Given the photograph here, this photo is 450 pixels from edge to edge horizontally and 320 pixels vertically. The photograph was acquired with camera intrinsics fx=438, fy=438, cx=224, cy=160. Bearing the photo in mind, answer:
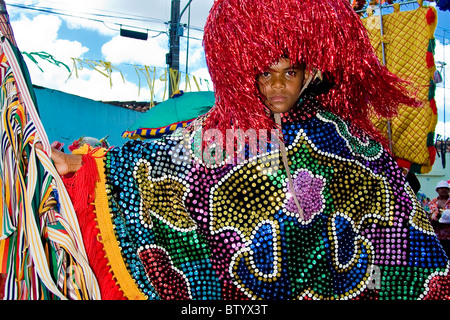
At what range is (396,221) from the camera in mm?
1676

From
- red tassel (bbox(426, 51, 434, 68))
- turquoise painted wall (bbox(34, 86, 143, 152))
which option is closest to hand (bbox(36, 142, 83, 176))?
red tassel (bbox(426, 51, 434, 68))

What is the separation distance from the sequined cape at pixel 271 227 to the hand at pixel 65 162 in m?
0.11

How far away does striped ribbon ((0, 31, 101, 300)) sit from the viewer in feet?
5.05

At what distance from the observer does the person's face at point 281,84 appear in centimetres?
166

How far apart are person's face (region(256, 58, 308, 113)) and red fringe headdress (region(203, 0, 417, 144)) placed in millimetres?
37

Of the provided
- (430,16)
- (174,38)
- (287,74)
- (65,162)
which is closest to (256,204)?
(287,74)

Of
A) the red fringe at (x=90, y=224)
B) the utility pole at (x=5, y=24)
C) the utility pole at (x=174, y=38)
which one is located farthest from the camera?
the utility pole at (x=174, y=38)

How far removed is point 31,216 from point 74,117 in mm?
6601

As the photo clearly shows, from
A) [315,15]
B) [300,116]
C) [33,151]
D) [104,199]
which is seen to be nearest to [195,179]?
[104,199]

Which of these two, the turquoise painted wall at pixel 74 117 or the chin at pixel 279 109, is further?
the turquoise painted wall at pixel 74 117

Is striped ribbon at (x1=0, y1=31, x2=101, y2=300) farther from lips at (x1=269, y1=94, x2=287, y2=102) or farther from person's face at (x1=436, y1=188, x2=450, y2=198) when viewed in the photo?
person's face at (x1=436, y1=188, x2=450, y2=198)

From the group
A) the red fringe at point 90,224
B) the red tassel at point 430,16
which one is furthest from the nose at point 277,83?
the red tassel at point 430,16

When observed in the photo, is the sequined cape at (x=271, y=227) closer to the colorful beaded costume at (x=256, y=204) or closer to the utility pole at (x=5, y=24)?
the colorful beaded costume at (x=256, y=204)

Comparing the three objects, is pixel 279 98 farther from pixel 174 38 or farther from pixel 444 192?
pixel 174 38
